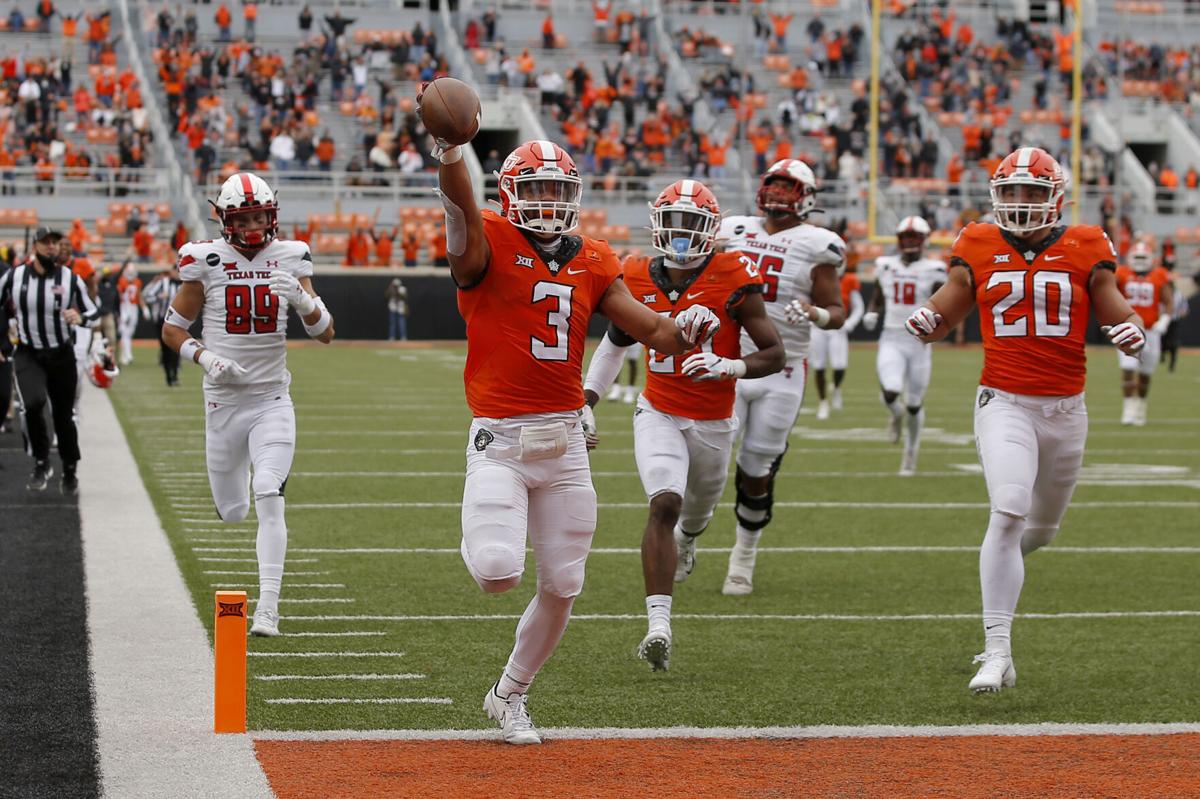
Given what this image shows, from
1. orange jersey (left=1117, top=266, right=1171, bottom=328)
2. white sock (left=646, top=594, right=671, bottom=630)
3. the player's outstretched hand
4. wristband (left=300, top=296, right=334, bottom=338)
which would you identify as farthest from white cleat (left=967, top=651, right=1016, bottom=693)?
orange jersey (left=1117, top=266, right=1171, bottom=328)

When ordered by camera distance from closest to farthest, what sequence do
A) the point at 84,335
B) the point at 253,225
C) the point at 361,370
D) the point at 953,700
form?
the point at 953,700 → the point at 253,225 → the point at 84,335 → the point at 361,370

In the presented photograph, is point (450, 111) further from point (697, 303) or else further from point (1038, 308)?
point (1038, 308)

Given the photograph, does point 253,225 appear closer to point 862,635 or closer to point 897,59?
point 862,635

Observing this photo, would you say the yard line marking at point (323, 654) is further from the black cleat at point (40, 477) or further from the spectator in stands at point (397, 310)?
the spectator in stands at point (397, 310)

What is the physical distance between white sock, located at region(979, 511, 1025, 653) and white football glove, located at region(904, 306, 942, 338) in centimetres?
70

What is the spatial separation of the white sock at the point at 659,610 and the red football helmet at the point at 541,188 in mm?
1621

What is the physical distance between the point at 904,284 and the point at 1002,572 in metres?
7.64

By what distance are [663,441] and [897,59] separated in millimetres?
34682

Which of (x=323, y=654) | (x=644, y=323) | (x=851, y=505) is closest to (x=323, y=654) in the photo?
(x=323, y=654)

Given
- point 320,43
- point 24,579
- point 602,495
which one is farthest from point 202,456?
point 320,43

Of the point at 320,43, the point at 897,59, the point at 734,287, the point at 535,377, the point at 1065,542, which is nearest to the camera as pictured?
the point at 535,377

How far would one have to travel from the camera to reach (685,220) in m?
6.73

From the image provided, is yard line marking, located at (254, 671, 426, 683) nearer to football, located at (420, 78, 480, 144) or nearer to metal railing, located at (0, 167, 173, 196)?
football, located at (420, 78, 480, 144)

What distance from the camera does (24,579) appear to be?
8.34 metres
